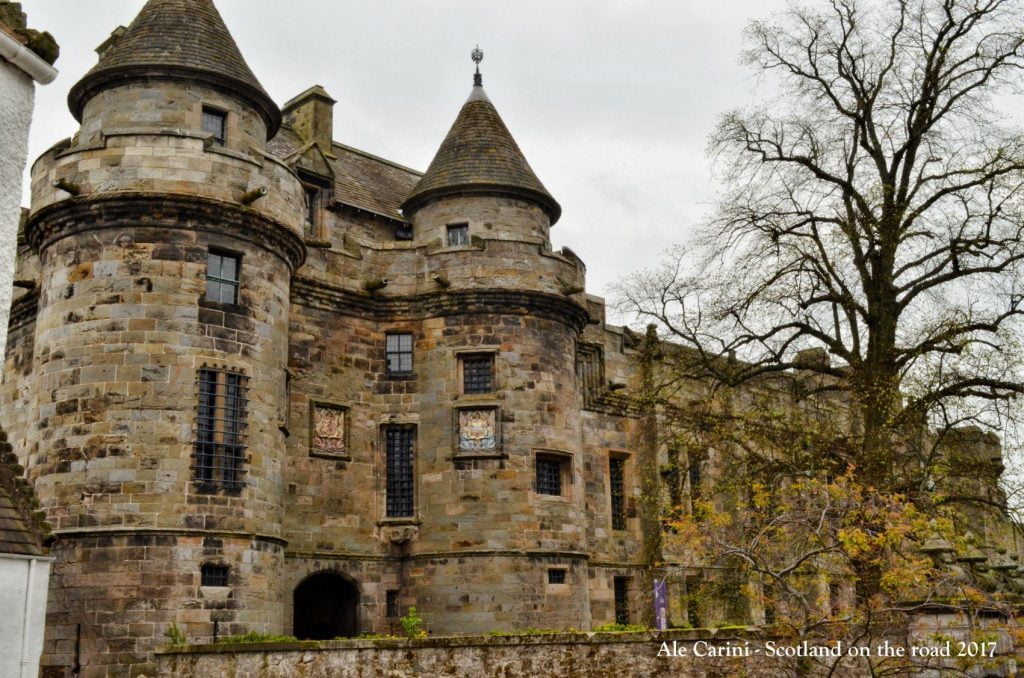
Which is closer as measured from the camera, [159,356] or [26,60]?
[26,60]

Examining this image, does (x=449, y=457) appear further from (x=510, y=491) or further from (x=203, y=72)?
(x=203, y=72)

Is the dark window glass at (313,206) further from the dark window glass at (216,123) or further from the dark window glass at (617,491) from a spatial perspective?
the dark window glass at (617,491)

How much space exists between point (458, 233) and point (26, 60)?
1703cm

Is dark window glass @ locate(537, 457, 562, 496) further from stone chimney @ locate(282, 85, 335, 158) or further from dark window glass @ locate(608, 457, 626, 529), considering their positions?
stone chimney @ locate(282, 85, 335, 158)

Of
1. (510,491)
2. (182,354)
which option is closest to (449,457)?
(510,491)

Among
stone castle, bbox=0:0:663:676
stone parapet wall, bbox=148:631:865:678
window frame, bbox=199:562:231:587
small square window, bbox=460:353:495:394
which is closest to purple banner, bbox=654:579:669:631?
stone castle, bbox=0:0:663:676

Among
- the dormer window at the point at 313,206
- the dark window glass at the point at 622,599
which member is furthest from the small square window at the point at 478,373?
the dark window glass at the point at 622,599

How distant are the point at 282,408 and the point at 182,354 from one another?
248 centimetres

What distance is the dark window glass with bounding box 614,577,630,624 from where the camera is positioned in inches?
1091

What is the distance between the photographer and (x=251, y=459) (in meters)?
19.9

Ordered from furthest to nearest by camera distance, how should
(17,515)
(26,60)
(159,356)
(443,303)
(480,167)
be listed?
1. (480,167)
2. (443,303)
3. (159,356)
4. (17,515)
5. (26,60)

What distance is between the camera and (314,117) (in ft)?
98.2

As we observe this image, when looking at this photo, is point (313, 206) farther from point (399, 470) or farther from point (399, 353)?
point (399, 470)

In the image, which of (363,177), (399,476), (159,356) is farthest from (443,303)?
(159,356)
